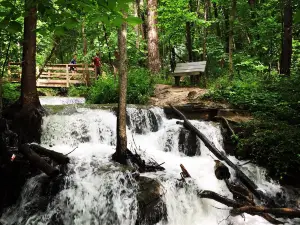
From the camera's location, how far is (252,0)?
1802 cm

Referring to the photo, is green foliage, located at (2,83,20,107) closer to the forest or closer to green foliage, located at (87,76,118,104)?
the forest

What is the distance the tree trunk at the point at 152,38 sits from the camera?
15.0 meters

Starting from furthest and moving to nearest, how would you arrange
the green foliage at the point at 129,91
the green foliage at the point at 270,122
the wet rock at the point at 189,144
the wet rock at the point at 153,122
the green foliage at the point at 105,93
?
the green foliage at the point at 105,93, the green foliage at the point at 129,91, the wet rock at the point at 153,122, the wet rock at the point at 189,144, the green foliage at the point at 270,122

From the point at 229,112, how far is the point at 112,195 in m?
5.49

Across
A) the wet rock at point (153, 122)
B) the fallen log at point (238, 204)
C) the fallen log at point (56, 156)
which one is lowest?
Answer: the fallen log at point (238, 204)

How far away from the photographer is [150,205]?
18.9 ft

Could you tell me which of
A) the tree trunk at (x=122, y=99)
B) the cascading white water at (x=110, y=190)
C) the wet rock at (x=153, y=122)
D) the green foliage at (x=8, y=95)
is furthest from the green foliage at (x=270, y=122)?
the green foliage at (x=8, y=95)

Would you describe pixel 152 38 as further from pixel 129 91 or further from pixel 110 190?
pixel 110 190

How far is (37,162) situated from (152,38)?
10703 mm

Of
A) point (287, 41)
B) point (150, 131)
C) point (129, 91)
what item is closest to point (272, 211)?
point (150, 131)

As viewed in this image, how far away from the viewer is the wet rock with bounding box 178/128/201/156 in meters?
8.73

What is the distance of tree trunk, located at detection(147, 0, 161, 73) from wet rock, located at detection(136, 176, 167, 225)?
403 inches

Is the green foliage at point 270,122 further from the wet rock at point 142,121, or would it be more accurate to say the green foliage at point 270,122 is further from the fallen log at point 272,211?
the wet rock at point 142,121

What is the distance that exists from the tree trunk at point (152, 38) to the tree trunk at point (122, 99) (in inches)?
361
